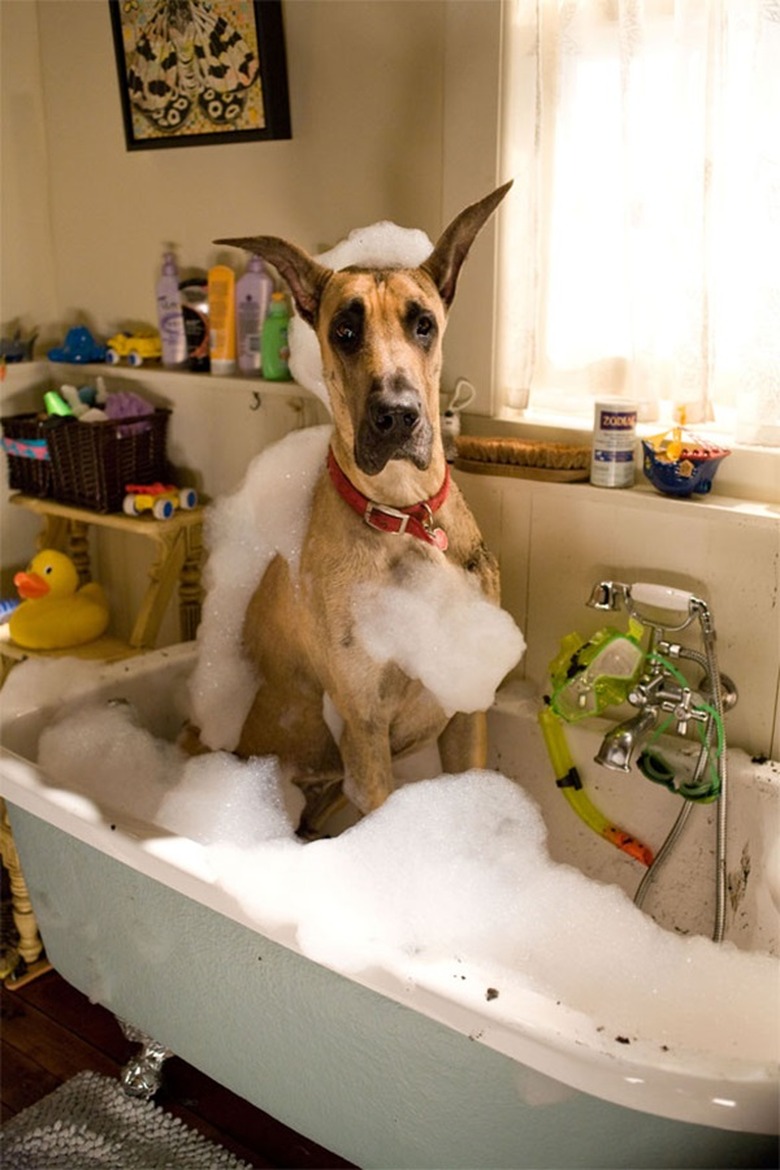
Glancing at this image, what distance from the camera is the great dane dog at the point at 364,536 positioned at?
169cm

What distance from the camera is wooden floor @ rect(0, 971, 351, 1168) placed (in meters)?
1.99

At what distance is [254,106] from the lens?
7.66ft

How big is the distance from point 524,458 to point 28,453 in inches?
51.7

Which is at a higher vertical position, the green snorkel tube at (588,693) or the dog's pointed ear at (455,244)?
the dog's pointed ear at (455,244)

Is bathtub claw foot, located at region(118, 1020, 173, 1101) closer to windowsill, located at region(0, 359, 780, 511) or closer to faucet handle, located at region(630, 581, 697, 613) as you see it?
faucet handle, located at region(630, 581, 697, 613)

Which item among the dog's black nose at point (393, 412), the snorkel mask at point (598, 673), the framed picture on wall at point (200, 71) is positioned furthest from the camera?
the framed picture on wall at point (200, 71)

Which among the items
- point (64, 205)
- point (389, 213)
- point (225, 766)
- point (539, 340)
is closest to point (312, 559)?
point (225, 766)

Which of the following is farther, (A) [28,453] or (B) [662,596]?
(A) [28,453]

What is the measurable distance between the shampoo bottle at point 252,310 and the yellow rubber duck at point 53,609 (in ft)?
2.28

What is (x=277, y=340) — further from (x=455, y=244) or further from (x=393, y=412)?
(x=393, y=412)

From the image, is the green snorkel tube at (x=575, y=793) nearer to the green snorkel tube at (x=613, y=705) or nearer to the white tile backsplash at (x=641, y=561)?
the green snorkel tube at (x=613, y=705)

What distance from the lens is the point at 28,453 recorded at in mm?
2711

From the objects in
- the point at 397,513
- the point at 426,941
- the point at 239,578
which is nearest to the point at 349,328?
the point at 397,513

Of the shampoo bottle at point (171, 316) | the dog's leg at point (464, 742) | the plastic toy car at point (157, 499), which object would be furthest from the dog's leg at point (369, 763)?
the shampoo bottle at point (171, 316)
